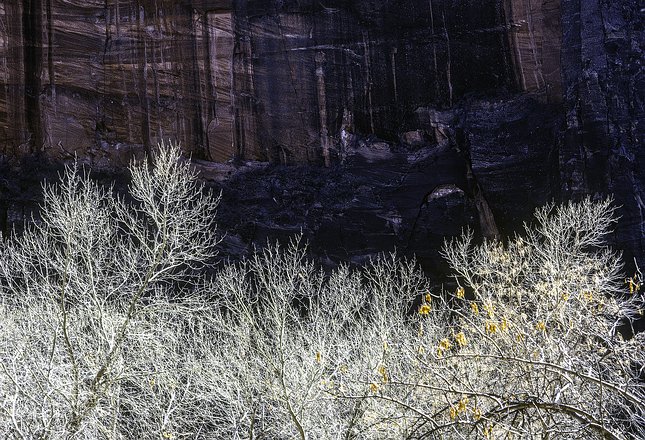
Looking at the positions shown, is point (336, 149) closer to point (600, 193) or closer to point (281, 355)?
point (600, 193)

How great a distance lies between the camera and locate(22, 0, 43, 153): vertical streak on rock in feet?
75.5

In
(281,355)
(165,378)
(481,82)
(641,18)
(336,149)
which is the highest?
(641,18)

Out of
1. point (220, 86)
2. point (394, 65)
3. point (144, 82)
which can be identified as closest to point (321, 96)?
point (394, 65)

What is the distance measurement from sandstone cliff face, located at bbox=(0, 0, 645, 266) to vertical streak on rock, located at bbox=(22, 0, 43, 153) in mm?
47

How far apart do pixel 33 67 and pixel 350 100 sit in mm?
10661

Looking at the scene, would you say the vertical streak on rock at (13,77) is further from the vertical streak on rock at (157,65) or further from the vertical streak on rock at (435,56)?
the vertical streak on rock at (435,56)

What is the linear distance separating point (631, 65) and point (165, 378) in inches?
594

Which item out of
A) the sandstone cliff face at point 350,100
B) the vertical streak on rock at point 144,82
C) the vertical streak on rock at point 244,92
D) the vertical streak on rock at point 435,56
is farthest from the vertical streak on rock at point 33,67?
the vertical streak on rock at point 435,56

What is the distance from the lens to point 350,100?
22172mm

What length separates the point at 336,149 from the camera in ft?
73.5

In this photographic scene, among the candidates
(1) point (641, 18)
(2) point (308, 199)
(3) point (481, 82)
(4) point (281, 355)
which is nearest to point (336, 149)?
(2) point (308, 199)

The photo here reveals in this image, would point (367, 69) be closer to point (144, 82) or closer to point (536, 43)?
point (536, 43)

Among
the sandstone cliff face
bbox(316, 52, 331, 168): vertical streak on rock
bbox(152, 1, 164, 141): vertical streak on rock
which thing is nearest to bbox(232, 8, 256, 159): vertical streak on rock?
the sandstone cliff face

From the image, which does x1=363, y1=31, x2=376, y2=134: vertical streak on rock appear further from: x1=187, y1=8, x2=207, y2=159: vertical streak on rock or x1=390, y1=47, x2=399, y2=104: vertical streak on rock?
x1=187, y1=8, x2=207, y2=159: vertical streak on rock
